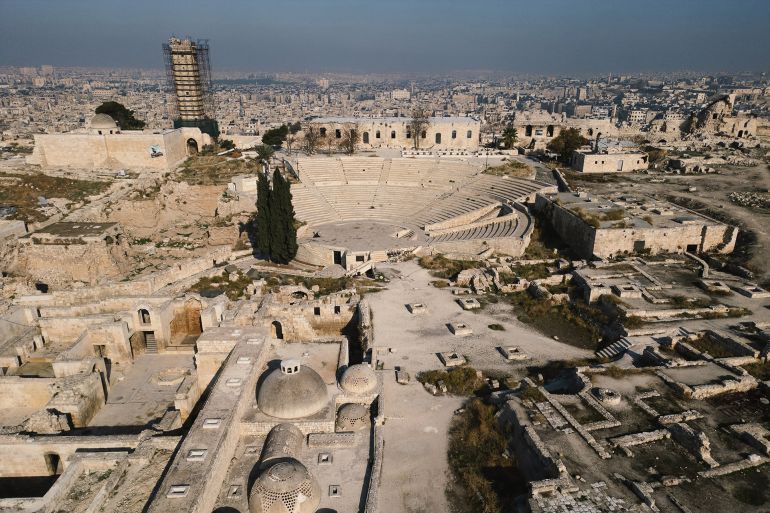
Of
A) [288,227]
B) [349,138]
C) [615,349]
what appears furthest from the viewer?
[349,138]

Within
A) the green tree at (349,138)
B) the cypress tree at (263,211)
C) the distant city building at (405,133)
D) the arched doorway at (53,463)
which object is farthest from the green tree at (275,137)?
the arched doorway at (53,463)

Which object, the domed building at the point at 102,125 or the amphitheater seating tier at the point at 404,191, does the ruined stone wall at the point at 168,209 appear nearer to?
the amphitheater seating tier at the point at 404,191

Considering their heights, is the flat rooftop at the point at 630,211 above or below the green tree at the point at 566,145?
below

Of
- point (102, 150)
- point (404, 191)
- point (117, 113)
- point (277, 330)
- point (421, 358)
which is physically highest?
point (117, 113)

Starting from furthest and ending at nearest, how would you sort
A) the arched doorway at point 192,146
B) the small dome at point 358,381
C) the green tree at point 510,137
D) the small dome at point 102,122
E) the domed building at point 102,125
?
the arched doorway at point 192,146 → the green tree at point 510,137 → the small dome at point 102,122 → the domed building at point 102,125 → the small dome at point 358,381

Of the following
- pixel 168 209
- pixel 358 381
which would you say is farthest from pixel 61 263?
pixel 358 381

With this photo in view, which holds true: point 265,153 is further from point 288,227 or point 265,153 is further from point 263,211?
point 288,227

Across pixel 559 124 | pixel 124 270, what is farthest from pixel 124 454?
pixel 559 124
